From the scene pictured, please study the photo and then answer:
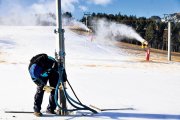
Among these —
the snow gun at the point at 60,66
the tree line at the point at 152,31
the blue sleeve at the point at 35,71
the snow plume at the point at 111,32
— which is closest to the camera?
the blue sleeve at the point at 35,71

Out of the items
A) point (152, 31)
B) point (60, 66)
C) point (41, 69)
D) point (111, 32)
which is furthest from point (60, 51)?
point (152, 31)

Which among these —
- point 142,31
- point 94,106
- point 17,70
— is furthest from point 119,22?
point 94,106

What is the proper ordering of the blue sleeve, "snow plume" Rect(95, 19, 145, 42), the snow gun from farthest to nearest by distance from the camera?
"snow plume" Rect(95, 19, 145, 42), the snow gun, the blue sleeve

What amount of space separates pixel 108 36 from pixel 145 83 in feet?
173

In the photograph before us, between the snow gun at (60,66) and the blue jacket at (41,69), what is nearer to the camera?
the blue jacket at (41,69)

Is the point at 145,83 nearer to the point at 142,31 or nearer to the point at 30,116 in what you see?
the point at 30,116

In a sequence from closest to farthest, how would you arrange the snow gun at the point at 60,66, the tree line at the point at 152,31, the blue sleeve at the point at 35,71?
the blue sleeve at the point at 35,71 < the snow gun at the point at 60,66 < the tree line at the point at 152,31

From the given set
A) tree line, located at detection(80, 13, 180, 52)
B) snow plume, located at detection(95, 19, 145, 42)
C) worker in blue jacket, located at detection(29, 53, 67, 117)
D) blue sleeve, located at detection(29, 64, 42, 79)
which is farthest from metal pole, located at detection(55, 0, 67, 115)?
tree line, located at detection(80, 13, 180, 52)

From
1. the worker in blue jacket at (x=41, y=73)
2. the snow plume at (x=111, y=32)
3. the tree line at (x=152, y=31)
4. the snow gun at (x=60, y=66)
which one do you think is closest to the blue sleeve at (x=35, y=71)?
the worker in blue jacket at (x=41, y=73)

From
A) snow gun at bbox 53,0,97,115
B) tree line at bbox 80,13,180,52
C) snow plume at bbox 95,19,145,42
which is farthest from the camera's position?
tree line at bbox 80,13,180,52

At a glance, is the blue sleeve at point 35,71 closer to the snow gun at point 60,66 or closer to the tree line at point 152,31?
the snow gun at point 60,66

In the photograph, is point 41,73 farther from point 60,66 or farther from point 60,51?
point 60,51

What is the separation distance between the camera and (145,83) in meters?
12.6

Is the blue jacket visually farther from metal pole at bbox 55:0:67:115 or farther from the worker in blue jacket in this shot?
metal pole at bbox 55:0:67:115
